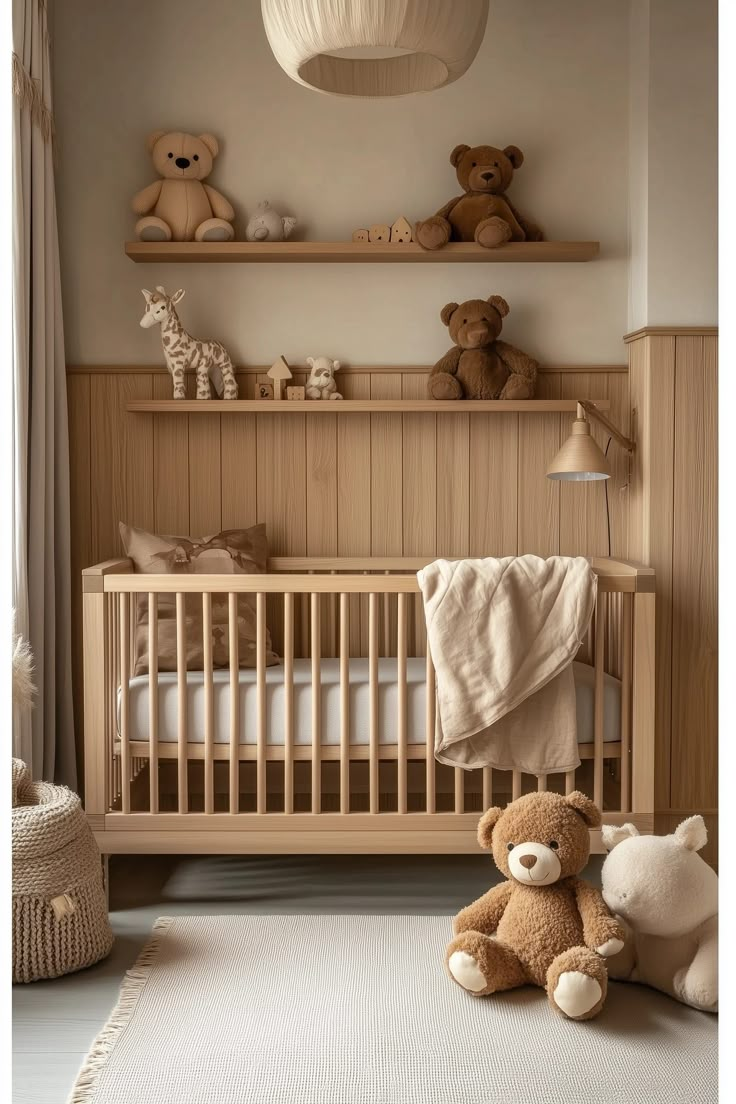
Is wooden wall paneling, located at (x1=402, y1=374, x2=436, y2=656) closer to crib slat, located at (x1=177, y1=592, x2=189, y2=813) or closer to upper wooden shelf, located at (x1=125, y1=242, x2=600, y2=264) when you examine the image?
upper wooden shelf, located at (x1=125, y1=242, x2=600, y2=264)

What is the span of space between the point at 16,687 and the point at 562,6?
2403mm

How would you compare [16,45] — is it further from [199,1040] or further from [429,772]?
[199,1040]

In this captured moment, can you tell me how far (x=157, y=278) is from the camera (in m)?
2.82

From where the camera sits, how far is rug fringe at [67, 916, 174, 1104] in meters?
1.50

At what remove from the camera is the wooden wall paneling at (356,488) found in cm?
286

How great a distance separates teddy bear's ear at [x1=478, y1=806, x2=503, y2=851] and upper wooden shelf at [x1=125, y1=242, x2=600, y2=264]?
1.58 m

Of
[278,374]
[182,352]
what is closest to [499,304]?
[278,374]

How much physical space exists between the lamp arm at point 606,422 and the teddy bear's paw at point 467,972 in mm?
1427

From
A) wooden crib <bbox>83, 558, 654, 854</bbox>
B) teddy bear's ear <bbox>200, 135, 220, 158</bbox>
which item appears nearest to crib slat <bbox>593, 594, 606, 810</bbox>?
wooden crib <bbox>83, 558, 654, 854</bbox>

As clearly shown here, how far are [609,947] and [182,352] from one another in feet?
6.19

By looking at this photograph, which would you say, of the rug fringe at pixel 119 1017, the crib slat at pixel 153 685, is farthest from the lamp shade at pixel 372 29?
the rug fringe at pixel 119 1017

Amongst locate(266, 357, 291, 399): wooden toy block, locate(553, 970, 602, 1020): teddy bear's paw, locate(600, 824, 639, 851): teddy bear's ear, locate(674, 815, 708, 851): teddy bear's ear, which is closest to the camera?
locate(553, 970, 602, 1020): teddy bear's paw

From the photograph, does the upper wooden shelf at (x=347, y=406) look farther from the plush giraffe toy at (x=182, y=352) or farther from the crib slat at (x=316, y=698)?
the crib slat at (x=316, y=698)

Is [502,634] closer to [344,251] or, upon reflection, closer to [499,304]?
[499,304]
